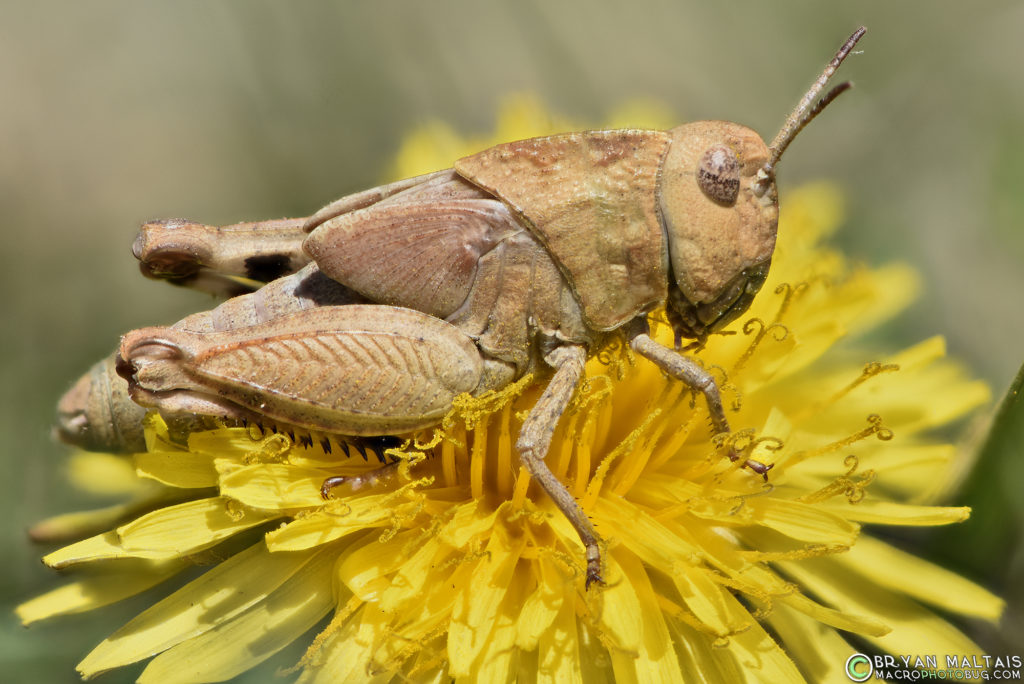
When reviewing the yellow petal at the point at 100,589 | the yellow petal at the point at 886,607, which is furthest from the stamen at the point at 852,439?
the yellow petal at the point at 100,589

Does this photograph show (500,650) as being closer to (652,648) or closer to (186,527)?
(652,648)

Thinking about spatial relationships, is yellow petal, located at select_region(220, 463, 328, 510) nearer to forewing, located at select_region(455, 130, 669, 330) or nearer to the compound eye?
forewing, located at select_region(455, 130, 669, 330)

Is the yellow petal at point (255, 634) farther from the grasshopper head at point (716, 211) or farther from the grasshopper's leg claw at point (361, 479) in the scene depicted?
the grasshopper head at point (716, 211)

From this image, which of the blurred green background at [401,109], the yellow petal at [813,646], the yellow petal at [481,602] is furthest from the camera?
the blurred green background at [401,109]

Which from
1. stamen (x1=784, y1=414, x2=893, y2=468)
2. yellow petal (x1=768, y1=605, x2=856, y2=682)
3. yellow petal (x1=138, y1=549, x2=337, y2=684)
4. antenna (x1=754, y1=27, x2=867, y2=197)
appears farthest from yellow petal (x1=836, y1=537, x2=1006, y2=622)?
yellow petal (x1=138, y1=549, x2=337, y2=684)

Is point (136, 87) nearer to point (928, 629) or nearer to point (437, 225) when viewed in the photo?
point (437, 225)

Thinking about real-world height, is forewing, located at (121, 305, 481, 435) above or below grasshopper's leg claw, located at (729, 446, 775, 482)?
above

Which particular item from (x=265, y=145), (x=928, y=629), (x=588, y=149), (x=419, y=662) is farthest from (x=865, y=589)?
(x=265, y=145)

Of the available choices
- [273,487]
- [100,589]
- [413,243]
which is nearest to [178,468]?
[273,487]
